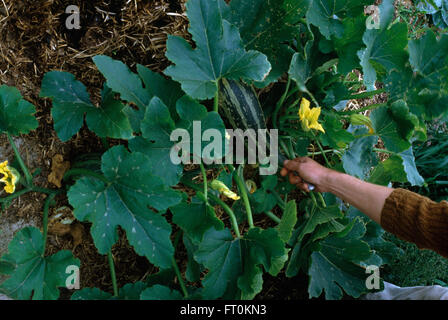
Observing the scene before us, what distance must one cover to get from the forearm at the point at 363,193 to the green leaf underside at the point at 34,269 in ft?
2.65

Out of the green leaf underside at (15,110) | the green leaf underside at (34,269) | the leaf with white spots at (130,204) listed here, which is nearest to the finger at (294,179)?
the leaf with white spots at (130,204)

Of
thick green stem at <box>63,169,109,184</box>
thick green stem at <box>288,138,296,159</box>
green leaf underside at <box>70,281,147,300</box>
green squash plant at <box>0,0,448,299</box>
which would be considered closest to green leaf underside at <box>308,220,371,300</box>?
green squash plant at <box>0,0,448,299</box>

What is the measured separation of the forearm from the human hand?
0.04m

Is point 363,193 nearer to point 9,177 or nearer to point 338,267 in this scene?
point 338,267

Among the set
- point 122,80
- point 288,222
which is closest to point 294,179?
point 288,222

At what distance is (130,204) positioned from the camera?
1009mm

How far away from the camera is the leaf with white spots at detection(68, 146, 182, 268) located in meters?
0.97

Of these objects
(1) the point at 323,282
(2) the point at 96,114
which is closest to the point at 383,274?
(1) the point at 323,282

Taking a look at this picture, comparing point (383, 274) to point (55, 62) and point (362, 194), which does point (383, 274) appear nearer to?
point (362, 194)

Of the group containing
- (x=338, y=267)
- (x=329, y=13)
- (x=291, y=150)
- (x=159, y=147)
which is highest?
(x=329, y=13)

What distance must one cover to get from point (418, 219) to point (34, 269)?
1.07m

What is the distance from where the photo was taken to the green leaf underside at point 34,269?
101 cm

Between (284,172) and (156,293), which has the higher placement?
(284,172)

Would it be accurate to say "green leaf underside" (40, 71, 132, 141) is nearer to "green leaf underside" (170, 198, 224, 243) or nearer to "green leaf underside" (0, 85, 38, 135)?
"green leaf underside" (0, 85, 38, 135)
